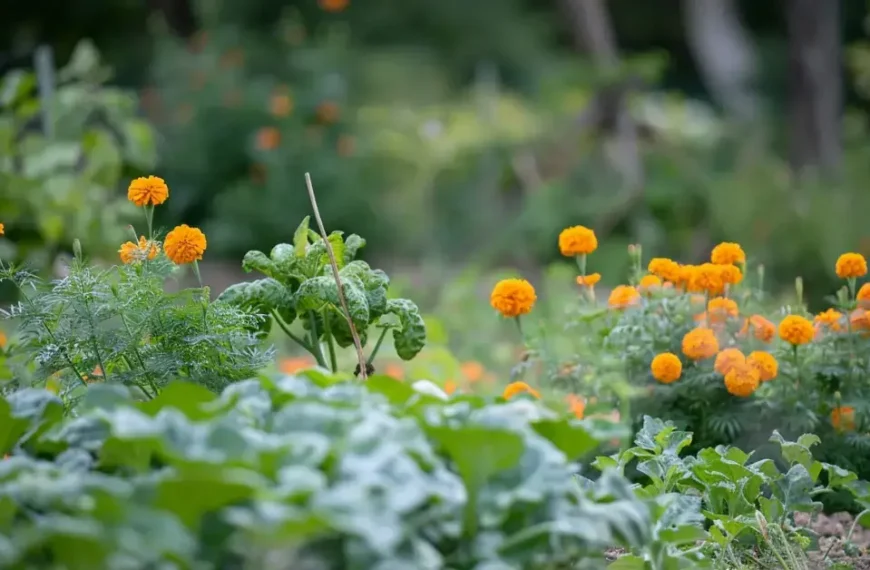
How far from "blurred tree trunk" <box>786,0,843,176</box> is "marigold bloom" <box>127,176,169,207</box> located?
22.6 ft

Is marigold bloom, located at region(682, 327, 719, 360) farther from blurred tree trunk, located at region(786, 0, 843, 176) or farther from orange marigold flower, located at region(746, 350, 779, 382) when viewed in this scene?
blurred tree trunk, located at region(786, 0, 843, 176)

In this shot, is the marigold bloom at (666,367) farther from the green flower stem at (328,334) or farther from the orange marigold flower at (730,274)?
the green flower stem at (328,334)

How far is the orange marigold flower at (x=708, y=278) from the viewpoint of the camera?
251cm

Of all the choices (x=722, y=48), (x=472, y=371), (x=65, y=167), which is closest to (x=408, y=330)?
(x=472, y=371)

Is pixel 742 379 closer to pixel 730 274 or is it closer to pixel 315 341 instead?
pixel 730 274

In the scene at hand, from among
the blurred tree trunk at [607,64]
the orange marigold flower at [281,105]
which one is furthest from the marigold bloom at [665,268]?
the blurred tree trunk at [607,64]

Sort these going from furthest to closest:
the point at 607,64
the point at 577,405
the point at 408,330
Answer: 1. the point at 607,64
2. the point at 577,405
3. the point at 408,330

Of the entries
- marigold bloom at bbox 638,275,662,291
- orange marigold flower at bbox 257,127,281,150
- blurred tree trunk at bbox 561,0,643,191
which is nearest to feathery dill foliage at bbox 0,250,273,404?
marigold bloom at bbox 638,275,662,291

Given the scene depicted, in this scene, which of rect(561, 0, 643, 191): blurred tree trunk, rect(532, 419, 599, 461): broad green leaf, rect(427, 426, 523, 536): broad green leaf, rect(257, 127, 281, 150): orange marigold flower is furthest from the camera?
rect(561, 0, 643, 191): blurred tree trunk

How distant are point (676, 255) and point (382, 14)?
6032 mm

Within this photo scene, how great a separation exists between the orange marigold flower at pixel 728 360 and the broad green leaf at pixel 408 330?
755mm

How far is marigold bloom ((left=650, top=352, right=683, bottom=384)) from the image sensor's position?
243cm

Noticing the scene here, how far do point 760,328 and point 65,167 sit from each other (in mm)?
3448

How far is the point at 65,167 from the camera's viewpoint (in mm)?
4750
